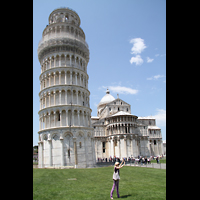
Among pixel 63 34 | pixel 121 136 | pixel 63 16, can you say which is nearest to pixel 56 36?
pixel 63 34

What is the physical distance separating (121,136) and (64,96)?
26338 mm

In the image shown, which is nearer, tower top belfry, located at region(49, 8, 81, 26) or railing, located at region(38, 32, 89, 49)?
railing, located at region(38, 32, 89, 49)

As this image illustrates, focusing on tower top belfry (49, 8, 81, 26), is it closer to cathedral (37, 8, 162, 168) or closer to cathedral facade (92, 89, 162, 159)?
cathedral (37, 8, 162, 168)

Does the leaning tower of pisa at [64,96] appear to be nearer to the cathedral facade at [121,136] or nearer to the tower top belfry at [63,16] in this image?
the tower top belfry at [63,16]

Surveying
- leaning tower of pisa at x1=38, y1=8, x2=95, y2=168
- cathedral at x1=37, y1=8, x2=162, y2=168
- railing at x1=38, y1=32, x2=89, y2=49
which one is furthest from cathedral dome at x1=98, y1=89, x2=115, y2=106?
railing at x1=38, y1=32, x2=89, y2=49

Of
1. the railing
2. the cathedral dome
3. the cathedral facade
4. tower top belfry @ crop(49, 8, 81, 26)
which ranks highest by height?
tower top belfry @ crop(49, 8, 81, 26)

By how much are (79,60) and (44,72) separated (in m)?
8.04

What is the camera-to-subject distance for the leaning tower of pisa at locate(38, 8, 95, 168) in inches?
1398

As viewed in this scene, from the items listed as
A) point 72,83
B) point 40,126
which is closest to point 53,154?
point 40,126

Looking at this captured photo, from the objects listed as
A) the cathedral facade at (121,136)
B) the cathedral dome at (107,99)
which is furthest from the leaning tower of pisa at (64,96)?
the cathedral dome at (107,99)

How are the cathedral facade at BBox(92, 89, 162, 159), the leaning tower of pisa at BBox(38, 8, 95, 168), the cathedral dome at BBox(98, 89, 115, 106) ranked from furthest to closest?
the cathedral dome at BBox(98, 89, 115, 106), the cathedral facade at BBox(92, 89, 162, 159), the leaning tower of pisa at BBox(38, 8, 95, 168)

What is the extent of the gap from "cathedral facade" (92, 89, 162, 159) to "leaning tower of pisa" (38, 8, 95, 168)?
20163 mm

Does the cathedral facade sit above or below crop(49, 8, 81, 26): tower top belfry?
below
